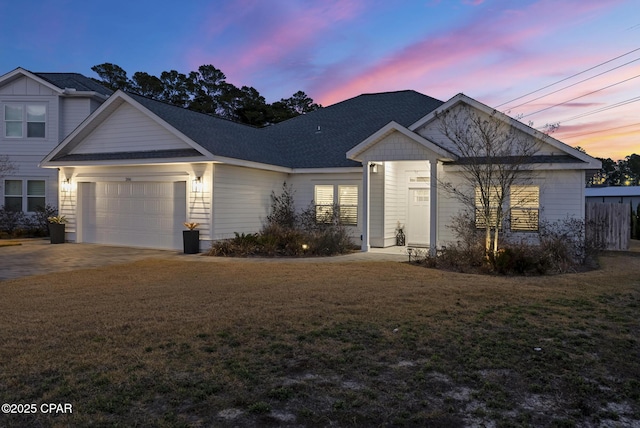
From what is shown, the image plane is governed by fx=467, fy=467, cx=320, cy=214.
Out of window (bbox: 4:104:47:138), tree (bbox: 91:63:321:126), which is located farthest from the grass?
tree (bbox: 91:63:321:126)

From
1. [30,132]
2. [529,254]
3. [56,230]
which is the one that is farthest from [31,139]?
[529,254]

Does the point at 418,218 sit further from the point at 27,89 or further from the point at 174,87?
the point at 174,87

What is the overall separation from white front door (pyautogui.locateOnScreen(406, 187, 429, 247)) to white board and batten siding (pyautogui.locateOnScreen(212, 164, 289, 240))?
17.3ft

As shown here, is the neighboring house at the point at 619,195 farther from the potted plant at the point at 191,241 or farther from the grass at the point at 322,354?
the grass at the point at 322,354

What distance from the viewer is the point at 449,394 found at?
4.02m

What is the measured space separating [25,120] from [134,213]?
31.3 ft

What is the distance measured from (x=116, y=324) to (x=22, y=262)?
849cm

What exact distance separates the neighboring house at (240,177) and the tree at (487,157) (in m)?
0.28

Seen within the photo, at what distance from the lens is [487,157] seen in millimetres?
12680

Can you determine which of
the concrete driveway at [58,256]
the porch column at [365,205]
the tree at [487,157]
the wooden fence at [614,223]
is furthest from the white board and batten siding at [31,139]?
the wooden fence at [614,223]

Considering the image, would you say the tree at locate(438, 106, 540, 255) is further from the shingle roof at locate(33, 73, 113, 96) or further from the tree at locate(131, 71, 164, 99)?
the tree at locate(131, 71, 164, 99)

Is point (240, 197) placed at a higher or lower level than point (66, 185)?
lower

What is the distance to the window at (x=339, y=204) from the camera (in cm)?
1797

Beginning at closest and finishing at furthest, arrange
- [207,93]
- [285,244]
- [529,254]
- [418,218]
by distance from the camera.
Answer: [529,254], [285,244], [418,218], [207,93]
